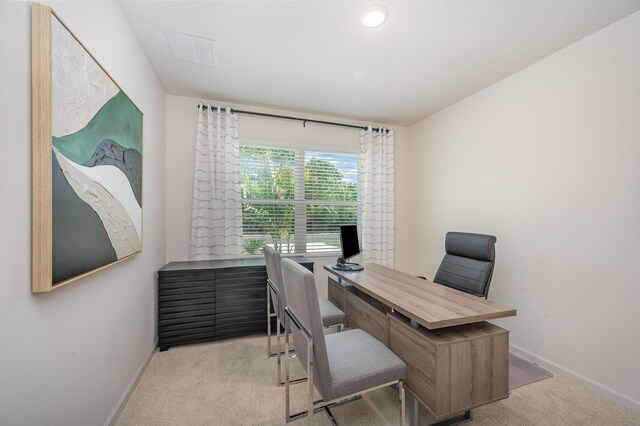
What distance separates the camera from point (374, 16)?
5.72 ft

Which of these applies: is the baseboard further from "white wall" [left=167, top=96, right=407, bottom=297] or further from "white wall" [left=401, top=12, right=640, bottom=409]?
"white wall" [left=401, top=12, right=640, bottom=409]

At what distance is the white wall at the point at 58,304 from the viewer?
84 centimetres

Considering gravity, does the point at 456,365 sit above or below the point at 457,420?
above

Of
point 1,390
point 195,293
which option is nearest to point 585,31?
point 1,390

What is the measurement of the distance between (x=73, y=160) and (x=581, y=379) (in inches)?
139

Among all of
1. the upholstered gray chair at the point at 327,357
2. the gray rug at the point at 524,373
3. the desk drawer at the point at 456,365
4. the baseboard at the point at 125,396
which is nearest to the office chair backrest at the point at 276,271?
the upholstered gray chair at the point at 327,357

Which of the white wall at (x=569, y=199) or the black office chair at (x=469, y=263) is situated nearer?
the white wall at (x=569, y=199)

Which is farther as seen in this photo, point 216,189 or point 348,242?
point 216,189

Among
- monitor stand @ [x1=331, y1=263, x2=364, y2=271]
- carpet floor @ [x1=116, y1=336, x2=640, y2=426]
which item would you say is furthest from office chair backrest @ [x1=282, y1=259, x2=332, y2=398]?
monitor stand @ [x1=331, y1=263, x2=364, y2=271]

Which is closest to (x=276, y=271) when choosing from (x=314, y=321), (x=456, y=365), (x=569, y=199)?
(x=314, y=321)

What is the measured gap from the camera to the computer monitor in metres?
2.54

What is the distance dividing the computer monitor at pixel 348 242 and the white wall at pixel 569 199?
140 centimetres

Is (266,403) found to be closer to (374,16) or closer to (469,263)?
(469,263)

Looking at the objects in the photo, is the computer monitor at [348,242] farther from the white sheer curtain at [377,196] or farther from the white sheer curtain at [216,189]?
the white sheer curtain at [216,189]
